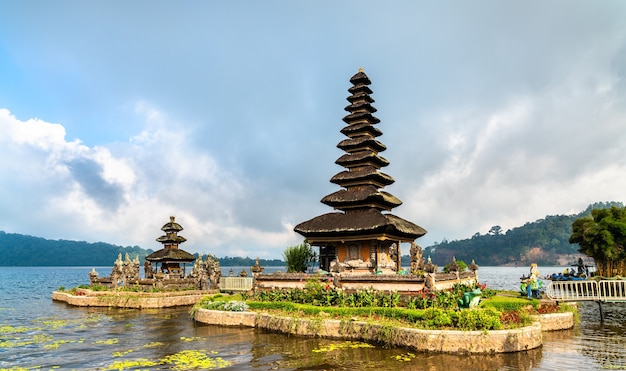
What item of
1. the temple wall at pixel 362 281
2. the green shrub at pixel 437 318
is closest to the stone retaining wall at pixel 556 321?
the temple wall at pixel 362 281

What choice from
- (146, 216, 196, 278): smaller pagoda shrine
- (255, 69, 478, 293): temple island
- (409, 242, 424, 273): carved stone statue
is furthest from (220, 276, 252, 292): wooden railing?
(409, 242, 424, 273): carved stone statue

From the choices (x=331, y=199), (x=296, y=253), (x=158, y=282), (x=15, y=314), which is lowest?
(x=15, y=314)

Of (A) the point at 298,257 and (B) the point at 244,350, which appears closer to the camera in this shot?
(B) the point at 244,350

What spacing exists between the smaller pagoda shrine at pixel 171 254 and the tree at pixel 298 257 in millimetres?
13538

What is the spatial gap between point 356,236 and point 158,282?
19.9 m

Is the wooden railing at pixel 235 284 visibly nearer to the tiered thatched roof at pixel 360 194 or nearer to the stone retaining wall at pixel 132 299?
the stone retaining wall at pixel 132 299

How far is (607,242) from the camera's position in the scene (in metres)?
53.1

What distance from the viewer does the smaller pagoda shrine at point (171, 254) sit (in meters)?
44.0

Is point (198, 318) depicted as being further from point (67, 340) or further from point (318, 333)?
point (318, 333)

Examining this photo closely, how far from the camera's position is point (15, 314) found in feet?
117

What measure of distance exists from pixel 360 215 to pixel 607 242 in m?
40.2

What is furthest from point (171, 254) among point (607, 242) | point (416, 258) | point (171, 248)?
point (607, 242)

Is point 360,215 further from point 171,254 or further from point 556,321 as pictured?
point 171,254

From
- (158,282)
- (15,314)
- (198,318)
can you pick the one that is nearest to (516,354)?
(198,318)
